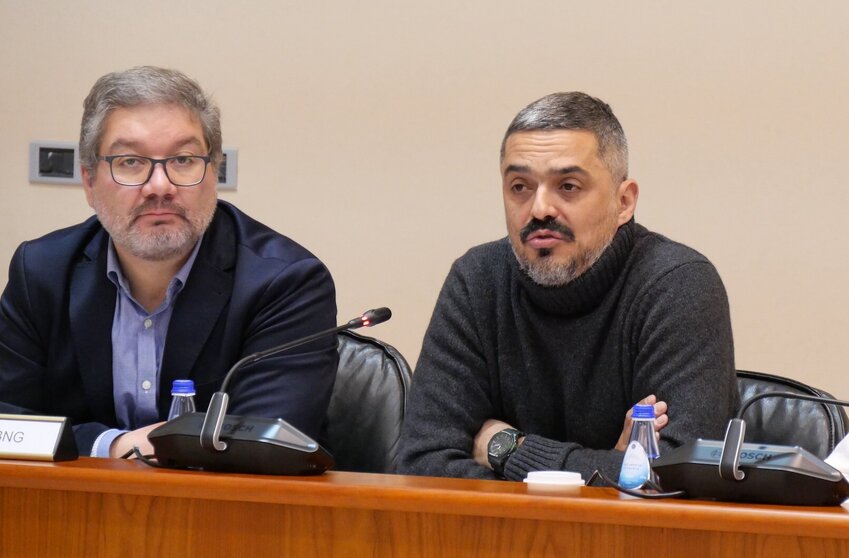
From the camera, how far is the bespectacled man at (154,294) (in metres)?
2.46

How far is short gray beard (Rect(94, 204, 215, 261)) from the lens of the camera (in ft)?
8.10

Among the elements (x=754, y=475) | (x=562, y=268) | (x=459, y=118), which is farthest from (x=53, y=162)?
(x=754, y=475)

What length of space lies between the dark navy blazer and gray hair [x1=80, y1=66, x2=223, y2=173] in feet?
0.72

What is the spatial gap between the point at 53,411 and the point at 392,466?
0.81 m

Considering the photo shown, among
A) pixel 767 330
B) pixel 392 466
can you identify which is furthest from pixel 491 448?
pixel 767 330

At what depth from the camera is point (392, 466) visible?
8.04ft

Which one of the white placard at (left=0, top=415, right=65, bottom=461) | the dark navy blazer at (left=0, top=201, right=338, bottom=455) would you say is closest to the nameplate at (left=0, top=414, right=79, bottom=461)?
the white placard at (left=0, top=415, right=65, bottom=461)

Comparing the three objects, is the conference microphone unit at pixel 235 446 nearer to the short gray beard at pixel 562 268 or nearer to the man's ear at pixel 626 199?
the short gray beard at pixel 562 268

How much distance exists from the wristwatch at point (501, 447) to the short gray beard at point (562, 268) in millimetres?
337

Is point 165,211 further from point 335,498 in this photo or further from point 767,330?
point 767,330

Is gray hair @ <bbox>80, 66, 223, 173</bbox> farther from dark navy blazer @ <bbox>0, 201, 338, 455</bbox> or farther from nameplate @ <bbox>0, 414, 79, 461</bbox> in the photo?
nameplate @ <bbox>0, 414, 79, 461</bbox>

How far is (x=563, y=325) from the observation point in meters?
2.48

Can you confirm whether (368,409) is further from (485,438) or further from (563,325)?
(563,325)

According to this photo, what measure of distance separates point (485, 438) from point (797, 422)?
0.66m
